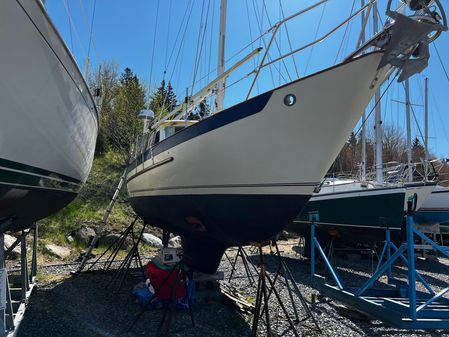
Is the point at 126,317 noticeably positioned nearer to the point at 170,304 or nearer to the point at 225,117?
the point at 170,304

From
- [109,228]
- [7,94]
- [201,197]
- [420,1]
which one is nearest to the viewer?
[7,94]

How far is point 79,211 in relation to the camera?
12297 mm

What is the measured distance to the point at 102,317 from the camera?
4.81 m

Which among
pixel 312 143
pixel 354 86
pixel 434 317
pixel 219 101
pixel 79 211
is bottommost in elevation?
pixel 434 317

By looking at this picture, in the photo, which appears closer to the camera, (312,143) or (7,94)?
(7,94)

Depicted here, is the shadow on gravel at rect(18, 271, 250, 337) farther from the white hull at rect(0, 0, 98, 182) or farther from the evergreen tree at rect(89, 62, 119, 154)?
the evergreen tree at rect(89, 62, 119, 154)

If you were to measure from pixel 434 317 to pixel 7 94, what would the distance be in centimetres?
514

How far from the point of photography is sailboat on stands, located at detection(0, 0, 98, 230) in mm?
2691

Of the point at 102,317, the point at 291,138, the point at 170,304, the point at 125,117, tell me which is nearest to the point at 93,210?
the point at 125,117

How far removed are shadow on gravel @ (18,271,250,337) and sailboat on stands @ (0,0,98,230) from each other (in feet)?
4.91

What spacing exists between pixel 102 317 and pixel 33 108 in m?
3.12

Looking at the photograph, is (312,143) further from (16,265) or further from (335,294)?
(16,265)

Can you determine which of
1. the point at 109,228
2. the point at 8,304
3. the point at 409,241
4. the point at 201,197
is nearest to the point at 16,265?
the point at 109,228

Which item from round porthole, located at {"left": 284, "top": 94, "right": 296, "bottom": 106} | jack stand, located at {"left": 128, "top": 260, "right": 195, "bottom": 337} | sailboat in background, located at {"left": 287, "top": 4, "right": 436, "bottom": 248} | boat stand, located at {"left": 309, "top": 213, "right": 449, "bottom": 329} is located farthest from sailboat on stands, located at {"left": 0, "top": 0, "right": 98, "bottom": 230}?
sailboat in background, located at {"left": 287, "top": 4, "right": 436, "bottom": 248}
